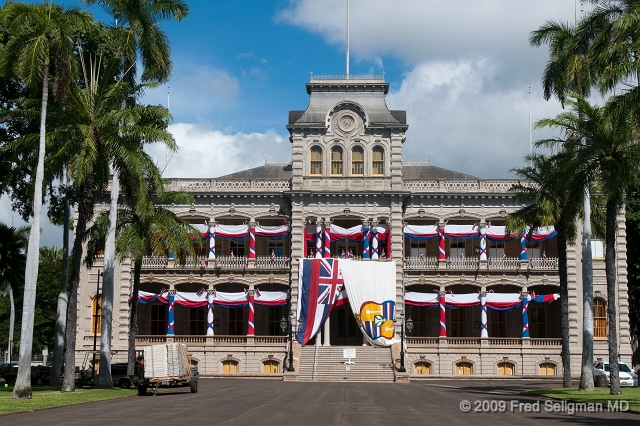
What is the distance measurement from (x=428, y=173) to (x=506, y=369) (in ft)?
51.6

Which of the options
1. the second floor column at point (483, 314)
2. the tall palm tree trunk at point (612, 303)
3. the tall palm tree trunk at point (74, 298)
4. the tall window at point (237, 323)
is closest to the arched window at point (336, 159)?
the tall window at point (237, 323)

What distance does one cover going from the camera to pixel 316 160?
58.6 m

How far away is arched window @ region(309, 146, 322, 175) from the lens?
58.6 m

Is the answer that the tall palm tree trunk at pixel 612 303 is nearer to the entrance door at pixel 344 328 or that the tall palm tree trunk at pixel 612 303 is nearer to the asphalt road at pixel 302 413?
the asphalt road at pixel 302 413

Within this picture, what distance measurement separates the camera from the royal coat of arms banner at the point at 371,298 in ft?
180

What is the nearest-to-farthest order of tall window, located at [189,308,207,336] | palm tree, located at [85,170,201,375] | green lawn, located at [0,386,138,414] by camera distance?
green lawn, located at [0,386,138,414] → palm tree, located at [85,170,201,375] → tall window, located at [189,308,207,336]

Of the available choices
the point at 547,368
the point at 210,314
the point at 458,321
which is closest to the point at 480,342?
the point at 458,321

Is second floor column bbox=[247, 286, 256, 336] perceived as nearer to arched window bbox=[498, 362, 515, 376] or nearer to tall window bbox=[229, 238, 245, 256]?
tall window bbox=[229, 238, 245, 256]

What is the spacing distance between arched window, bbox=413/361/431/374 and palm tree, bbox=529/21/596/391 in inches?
734

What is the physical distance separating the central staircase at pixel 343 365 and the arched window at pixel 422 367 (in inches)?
143

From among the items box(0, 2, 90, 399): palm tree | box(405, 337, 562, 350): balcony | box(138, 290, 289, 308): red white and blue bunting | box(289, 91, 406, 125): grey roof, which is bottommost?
box(405, 337, 562, 350): balcony

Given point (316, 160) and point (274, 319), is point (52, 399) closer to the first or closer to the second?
Result: point (274, 319)

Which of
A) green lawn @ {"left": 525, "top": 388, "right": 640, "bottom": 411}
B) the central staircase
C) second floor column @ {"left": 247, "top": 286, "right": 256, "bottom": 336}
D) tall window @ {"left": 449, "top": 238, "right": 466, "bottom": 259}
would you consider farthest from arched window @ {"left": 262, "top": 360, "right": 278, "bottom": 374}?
green lawn @ {"left": 525, "top": 388, "right": 640, "bottom": 411}

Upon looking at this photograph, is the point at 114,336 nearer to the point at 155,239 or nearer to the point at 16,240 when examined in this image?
the point at 16,240
